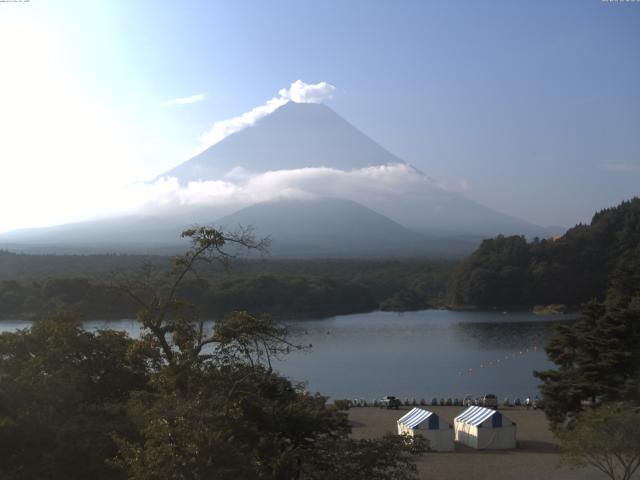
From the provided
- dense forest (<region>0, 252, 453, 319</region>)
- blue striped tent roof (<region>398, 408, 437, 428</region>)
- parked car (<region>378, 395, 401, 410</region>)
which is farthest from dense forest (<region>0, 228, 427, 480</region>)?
dense forest (<region>0, 252, 453, 319</region>)

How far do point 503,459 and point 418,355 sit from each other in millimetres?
11317

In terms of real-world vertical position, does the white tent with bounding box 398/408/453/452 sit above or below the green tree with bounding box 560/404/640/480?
below

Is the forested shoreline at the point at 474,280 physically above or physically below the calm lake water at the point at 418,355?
above

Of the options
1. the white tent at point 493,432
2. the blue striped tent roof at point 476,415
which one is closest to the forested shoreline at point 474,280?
the blue striped tent roof at point 476,415

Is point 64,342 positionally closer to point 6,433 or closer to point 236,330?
point 6,433

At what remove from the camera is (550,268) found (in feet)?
111

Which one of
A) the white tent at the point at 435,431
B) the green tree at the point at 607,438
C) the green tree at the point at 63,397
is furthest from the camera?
the white tent at the point at 435,431

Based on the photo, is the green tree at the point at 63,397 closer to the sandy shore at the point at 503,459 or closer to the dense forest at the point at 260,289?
the sandy shore at the point at 503,459

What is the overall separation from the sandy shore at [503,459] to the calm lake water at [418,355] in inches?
64.3

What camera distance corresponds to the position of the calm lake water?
15.8m

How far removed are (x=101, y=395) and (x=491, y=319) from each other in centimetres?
2480

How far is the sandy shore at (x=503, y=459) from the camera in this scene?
26.8 ft

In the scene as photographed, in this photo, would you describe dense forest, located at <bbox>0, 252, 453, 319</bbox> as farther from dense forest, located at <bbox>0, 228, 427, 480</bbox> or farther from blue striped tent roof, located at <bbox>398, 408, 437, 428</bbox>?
dense forest, located at <bbox>0, 228, 427, 480</bbox>

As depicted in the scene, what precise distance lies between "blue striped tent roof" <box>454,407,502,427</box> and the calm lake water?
2353 millimetres
